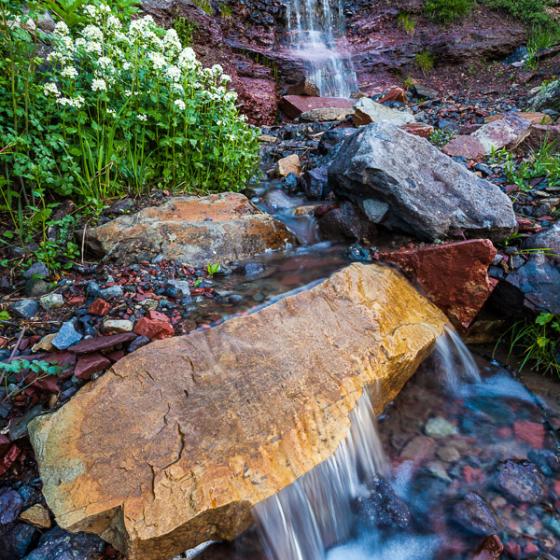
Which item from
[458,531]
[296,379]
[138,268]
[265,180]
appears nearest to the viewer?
[458,531]

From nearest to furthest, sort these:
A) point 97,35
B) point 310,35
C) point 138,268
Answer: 1. point 138,268
2. point 97,35
3. point 310,35

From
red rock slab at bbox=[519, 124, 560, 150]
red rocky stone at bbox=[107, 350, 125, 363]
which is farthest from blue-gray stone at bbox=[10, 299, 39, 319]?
red rock slab at bbox=[519, 124, 560, 150]

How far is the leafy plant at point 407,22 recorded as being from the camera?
36.6 feet

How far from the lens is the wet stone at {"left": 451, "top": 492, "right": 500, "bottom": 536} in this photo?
2018 millimetres

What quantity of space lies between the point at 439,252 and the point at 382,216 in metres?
0.61

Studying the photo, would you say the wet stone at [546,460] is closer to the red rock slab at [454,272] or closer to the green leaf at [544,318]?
the green leaf at [544,318]

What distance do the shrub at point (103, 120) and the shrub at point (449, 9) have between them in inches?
399

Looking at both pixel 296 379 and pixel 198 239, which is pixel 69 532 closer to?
pixel 296 379

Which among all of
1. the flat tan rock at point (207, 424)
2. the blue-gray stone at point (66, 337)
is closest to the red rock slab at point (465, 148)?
the flat tan rock at point (207, 424)

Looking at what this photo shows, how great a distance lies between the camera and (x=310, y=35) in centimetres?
1119

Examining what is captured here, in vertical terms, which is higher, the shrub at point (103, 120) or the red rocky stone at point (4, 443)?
the shrub at point (103, 120)

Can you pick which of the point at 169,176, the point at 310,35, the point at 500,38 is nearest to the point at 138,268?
the point at 169,176

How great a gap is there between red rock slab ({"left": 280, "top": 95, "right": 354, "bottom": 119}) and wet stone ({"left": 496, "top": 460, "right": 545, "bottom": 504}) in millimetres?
7745

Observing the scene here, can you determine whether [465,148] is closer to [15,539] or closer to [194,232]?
[194,232]
